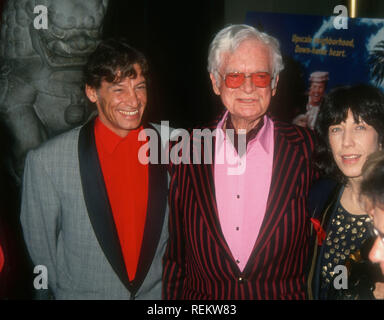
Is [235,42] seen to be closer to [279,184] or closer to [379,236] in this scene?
[279,184]

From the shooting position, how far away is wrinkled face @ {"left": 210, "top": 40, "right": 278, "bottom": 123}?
169 centimetres

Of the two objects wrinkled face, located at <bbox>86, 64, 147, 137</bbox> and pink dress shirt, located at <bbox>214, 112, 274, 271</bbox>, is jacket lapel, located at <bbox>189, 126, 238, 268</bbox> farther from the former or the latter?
wrinkled face, located at <bbox>86, 64, 147, 137</bbox>

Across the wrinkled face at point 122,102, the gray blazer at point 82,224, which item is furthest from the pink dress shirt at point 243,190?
the wrinkled face at point 122,102

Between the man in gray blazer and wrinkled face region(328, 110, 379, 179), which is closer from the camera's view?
wrinkled face region(328, 110, 379, 179)

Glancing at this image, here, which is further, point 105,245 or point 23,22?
point 23,22

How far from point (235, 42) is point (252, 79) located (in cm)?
18

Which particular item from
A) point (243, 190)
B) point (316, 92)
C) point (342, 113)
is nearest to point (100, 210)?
point (243, 190)

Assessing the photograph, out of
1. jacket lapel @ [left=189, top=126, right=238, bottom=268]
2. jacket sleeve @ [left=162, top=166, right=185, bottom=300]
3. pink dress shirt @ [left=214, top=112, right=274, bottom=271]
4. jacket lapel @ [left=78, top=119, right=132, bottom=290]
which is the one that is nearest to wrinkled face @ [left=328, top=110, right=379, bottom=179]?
pink dress shirt @ [left=214, top=112, right=274, bottom=271]

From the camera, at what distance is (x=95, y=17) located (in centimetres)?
196

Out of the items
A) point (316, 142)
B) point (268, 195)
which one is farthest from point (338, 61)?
point (268, 195)

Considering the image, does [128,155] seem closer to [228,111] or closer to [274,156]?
[228,111]

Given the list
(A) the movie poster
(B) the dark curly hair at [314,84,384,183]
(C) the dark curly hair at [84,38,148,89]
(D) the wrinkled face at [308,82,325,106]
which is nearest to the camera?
(B) the dark curly hair at [314,84,384,183]

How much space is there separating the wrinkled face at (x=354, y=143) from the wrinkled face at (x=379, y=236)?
0.62 feet
